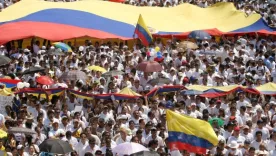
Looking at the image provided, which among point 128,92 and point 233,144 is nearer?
point 233,144

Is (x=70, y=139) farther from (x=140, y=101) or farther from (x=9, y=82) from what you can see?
(x=9, y=82)

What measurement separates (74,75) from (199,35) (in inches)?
216

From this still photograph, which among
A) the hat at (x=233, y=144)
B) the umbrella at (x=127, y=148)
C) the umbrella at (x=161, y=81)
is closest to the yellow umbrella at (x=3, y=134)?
the umbrella at (x=127, y=148)

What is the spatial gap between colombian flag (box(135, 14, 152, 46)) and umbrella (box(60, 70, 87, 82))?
3408 mm

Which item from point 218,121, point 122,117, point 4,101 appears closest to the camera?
point 218,121

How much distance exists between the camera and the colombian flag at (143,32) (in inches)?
862

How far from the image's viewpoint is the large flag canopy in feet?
76.3

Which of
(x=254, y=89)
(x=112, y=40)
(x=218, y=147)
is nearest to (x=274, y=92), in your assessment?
(x=254, y=89)

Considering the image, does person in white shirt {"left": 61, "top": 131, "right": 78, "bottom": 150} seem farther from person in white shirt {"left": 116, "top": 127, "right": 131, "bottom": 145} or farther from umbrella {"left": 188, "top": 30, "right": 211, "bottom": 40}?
umbrella {"left": 188, "top": 30, "right": 211, "bottom": 40}

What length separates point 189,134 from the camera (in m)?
Result: 13.8

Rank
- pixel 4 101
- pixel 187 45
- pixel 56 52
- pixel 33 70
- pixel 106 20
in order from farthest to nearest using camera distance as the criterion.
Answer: pixel 106 20, pixel 187 45, pixel 56 52, pixel 33 70, pixel 4 101

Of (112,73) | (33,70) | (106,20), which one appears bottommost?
(112,73)

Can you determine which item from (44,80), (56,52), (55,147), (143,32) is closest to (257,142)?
(55,147)

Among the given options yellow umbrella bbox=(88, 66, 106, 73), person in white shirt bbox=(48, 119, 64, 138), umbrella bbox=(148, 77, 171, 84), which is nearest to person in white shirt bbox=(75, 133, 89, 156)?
person in white shirt bbox=(48, 119, 64, 138)
